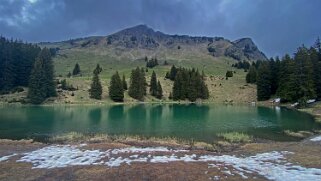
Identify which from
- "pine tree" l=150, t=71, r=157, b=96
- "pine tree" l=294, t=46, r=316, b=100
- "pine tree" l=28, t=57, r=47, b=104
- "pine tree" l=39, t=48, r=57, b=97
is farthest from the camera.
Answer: "pine tree" l=150, t=71, r=157, b=96

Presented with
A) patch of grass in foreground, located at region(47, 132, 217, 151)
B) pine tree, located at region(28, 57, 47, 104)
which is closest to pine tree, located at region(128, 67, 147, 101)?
pine tree, located at region(28, 57, 47, 104)

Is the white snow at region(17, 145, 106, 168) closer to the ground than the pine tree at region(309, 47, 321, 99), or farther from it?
closer to the ground

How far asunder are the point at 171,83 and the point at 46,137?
4138 inches

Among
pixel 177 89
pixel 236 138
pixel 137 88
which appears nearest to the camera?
pixel 236 138

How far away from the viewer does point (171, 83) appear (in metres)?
144

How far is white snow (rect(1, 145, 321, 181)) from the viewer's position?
2089 centimetres

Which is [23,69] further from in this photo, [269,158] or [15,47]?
[269,158]

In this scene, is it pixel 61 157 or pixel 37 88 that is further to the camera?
pixel 37 88

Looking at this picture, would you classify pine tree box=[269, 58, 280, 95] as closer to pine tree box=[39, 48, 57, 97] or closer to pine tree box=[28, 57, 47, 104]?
pine tree box=[39, 48, 57, 97]

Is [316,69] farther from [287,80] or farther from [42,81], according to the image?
[42,81]

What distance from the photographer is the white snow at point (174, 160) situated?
68.5 feet

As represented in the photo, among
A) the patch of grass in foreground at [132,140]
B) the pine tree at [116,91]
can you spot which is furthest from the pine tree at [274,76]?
the patch of grass in foreground at [132,140]

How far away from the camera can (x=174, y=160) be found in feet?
82.1

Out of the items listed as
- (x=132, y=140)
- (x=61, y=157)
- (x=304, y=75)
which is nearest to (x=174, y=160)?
(x=61, y=157)
